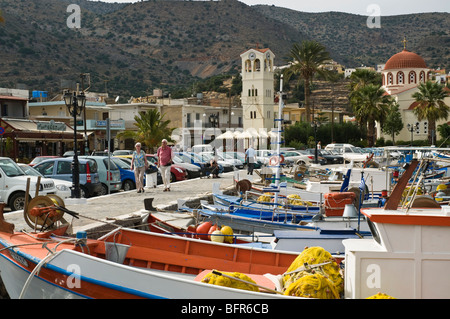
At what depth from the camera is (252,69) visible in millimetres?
79875

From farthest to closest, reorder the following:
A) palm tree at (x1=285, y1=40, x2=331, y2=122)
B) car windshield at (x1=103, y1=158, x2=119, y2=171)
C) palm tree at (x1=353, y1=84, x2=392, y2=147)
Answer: palm tree at (x1=285, y1=40, x2=331, y2=122) → palm tree at (x1=353, y1=84, x2=392, y2=147) → car windshield at (x1=103, y1=158, x2=119, y2=171)

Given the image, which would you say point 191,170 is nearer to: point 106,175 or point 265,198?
point 106,175

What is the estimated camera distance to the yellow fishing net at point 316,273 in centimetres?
742

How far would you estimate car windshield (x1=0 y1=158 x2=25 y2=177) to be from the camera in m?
17.8

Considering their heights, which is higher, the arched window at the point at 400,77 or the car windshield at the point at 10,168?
the arched window at the point at 400,77

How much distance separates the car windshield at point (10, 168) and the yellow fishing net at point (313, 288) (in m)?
12.6

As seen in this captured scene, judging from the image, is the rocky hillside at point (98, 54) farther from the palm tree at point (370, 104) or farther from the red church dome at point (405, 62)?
the red church dome at point (405, 62)

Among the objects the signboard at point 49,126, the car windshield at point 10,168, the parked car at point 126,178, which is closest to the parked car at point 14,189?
the car windshield at point 10,168

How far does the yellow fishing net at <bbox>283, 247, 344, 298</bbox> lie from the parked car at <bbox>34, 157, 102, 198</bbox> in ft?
46.0

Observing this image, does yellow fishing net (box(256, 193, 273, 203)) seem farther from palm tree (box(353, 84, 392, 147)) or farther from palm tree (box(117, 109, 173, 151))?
palm tree (box(353, 84, 392, 147))

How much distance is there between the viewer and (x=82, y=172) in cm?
2134

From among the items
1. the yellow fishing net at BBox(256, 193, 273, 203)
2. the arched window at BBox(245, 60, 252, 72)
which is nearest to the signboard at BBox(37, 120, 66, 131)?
the yellow fishing net at BBox(256, 193, 273, 203)

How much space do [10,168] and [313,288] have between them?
13.2m
